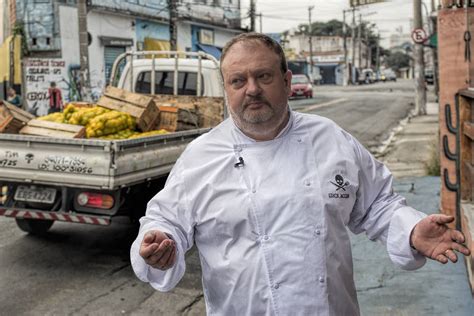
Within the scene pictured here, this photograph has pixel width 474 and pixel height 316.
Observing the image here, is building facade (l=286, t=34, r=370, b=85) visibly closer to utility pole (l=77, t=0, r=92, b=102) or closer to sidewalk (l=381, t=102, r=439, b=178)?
sidewalk (l=381, t=102, r=439, b=178)

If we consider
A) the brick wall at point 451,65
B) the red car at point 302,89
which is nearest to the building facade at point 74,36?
the red car at point 302,89

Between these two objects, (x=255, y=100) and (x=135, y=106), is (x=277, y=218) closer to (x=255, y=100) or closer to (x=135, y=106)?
(x=255, y=100)

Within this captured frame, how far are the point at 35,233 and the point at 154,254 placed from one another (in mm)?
5255

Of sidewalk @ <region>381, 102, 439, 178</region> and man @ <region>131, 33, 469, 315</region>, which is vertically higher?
man @ <region>131, 33, 469, 315</region>

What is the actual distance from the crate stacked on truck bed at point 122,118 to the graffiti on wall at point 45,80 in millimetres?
14334

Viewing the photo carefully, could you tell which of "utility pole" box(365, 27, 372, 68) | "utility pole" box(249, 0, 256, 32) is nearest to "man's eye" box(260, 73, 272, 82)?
"utility pole" box(249, 0, 256, 32)

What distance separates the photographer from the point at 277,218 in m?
2.16

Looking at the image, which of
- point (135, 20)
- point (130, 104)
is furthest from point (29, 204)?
point (135, 20)

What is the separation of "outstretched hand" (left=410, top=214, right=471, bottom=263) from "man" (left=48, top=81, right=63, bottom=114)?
20.6 m

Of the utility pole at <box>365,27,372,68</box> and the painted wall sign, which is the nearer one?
the painted wall sign

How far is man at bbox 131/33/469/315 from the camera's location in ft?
7.00

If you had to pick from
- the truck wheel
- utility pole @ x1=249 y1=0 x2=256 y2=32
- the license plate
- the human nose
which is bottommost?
the truck wheel

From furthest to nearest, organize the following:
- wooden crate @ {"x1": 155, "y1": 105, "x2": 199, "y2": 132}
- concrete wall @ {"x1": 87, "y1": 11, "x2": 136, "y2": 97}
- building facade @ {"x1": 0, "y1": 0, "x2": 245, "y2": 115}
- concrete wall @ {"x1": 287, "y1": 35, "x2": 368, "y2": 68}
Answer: concrete wall @ {"x1": 287, "y1": 35, "x2": 368, "y2": 68}, concrete wall @ {"x1": 87, "y1": 11, "x2": 136, "y2": 97}, building facade @ {"x1": 0, "y1": 0, "x2": 245, "y2": 115}, wooden crate @ {"x1": 155, "y1": 105, "x2": 199, "y2": 132}

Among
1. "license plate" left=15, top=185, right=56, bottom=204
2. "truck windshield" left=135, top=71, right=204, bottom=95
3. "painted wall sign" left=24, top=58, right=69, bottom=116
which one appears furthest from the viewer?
"painted wall sign" left=24, top=58, right=69, bottom=116
